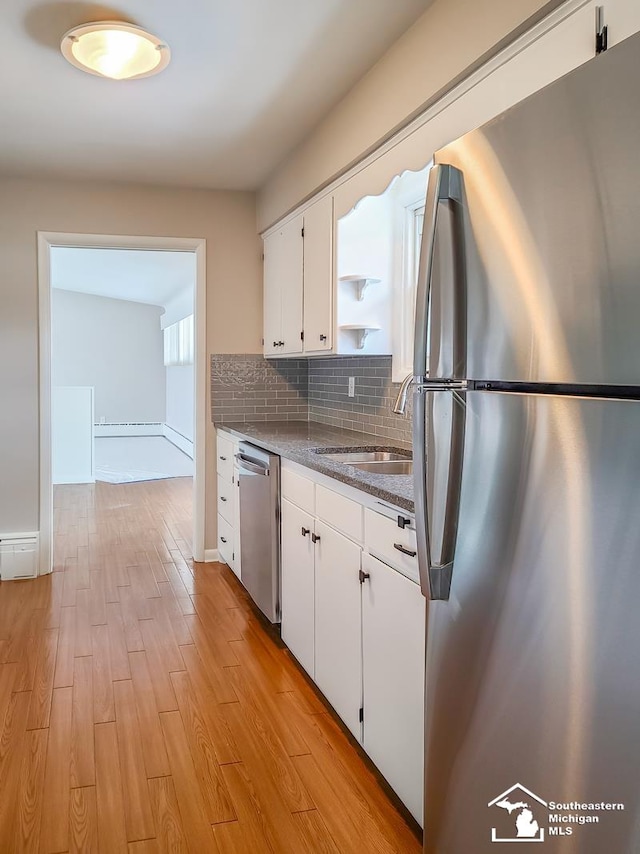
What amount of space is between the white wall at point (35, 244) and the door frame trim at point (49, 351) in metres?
0.03

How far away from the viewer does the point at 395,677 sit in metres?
1.97

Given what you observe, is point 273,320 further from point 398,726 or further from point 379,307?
point 398,726

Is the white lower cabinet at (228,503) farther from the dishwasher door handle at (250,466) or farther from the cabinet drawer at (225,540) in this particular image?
the dishwasher door handle at (250,466)

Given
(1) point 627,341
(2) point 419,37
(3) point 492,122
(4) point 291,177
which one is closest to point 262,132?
(4) point 291,177

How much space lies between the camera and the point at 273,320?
14.4 ft

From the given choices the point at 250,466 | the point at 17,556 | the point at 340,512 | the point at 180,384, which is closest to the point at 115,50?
the point at 340,512

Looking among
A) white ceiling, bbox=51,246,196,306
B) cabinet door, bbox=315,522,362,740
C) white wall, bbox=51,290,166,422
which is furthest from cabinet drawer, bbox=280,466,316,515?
white wall, bbox=51,290,166,422

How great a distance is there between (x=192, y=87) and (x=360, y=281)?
3.58 ft

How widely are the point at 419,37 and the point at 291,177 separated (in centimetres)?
158

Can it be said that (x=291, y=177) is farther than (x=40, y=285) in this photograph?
No

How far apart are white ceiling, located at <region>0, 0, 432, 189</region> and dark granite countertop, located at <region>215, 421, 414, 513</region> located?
1479 millimetres

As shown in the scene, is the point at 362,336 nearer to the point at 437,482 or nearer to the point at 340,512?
the point at 340,512

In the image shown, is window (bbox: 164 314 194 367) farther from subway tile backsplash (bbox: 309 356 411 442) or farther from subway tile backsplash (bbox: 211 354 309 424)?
subway tile backsplash (bbox: 309 356 411 442)

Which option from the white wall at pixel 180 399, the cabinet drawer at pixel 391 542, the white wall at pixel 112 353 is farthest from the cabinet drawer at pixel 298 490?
the white wall at pixel 112 353
